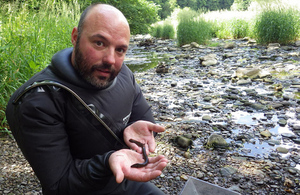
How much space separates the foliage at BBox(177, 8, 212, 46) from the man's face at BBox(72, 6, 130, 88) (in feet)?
37.4

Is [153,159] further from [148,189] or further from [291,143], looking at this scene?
[291,143]

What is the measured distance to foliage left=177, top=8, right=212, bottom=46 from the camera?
12.1m

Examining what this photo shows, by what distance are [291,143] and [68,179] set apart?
9.10ft

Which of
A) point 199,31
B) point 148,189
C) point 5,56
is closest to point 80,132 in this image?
point 148,189

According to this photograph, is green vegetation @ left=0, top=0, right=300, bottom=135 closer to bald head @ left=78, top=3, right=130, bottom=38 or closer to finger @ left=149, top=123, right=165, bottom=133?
bald head @ left=78, top=3, right=130, bottom=38

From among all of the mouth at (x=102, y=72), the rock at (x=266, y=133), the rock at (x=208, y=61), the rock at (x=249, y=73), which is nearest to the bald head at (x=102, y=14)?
the mouth at (x=102, y=72)

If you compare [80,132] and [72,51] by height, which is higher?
[72,51]

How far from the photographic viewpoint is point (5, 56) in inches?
116

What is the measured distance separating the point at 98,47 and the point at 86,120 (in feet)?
1.34

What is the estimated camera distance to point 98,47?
129cm

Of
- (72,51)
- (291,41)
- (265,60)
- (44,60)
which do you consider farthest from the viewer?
(291,41)

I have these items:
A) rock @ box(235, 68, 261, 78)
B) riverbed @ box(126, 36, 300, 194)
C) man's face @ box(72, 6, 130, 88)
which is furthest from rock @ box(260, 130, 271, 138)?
rock @ box(235, 68, 261, 78)

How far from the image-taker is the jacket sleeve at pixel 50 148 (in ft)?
3.62

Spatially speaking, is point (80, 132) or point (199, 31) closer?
point (80, 132)
